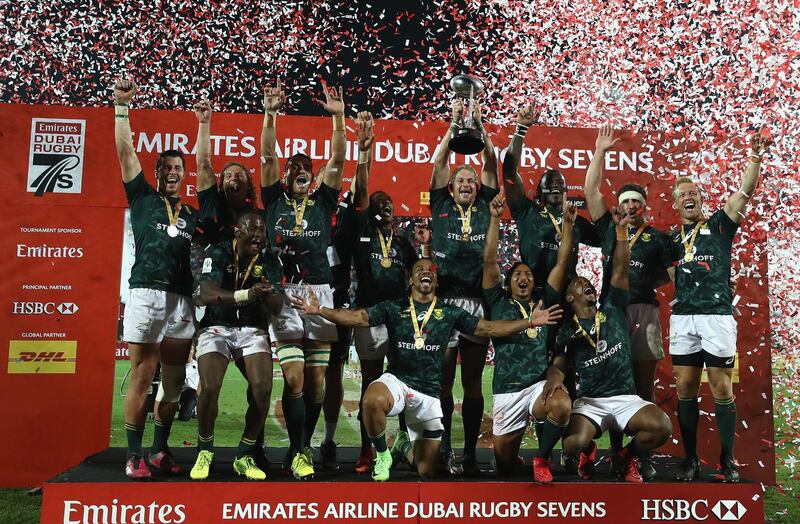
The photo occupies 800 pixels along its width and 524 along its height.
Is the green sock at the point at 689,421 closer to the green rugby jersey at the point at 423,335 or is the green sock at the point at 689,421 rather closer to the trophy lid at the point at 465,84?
the green rugby jersey at the point at 423,335

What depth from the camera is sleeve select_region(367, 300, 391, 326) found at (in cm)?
466

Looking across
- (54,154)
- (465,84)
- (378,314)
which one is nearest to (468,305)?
(378,314)

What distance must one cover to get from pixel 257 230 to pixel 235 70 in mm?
4903

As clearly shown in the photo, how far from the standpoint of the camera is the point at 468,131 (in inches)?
188

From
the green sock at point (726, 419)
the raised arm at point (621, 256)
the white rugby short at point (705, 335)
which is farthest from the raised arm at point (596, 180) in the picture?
the green sock at point (726, 419)

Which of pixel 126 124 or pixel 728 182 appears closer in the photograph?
pixel 126 124

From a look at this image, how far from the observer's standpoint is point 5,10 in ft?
26.7

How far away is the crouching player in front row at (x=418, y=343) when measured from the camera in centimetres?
445

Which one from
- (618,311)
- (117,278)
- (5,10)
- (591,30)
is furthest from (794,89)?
(5,10)

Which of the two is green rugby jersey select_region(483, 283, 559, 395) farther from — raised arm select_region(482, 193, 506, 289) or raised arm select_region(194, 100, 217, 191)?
raised arm select_region(194, 100, 217, 191)

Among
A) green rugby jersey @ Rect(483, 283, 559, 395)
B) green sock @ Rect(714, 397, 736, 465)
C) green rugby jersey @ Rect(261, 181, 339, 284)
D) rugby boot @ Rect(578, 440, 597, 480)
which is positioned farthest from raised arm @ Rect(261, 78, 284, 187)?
green sock @ Rect(714, 397, 736, 465)

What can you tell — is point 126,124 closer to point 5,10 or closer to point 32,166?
point 32,166

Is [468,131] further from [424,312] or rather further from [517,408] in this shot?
[517,408]

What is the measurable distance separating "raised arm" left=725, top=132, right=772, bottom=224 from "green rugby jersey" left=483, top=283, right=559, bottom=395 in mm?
1588
